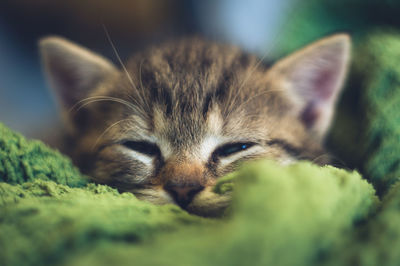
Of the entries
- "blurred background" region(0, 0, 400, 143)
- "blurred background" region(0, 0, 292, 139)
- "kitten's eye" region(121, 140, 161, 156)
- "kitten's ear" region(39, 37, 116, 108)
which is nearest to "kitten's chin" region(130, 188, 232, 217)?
"kitten's eye" region(121, 140, 161, 156)

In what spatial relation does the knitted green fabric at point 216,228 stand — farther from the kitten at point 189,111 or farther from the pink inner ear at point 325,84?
the pink inner ear at point 325,84

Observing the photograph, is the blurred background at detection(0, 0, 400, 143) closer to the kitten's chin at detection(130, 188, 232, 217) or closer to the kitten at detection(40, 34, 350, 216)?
the kitten at detection(40, 34, 350, 216)

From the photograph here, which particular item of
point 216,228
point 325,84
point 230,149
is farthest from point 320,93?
point 216,228

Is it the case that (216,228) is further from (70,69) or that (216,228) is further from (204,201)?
(70,69)

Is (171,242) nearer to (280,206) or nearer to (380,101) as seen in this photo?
(280,206)

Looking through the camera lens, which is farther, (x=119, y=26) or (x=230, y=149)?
(x=119, y=26)

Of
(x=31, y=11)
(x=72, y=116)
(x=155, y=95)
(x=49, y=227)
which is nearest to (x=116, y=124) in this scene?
(x=155, y=95)

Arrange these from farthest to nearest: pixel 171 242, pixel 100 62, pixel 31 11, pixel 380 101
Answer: pixel 31 11, pixel 100 62, pixel 380 101, pixel 171 242
